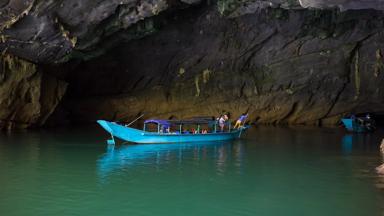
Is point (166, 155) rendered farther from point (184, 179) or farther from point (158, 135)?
point (184, 179)

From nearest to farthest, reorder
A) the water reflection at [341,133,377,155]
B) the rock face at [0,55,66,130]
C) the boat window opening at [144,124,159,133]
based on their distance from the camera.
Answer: the water reflection at [341,133,377,155], the rock face at [0,55,66,130], the boat window opening at [144,124,159,133]

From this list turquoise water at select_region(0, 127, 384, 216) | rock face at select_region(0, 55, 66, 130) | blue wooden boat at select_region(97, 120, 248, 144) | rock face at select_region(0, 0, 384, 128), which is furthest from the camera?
rock face at select_region(0, 55, 66, 130)

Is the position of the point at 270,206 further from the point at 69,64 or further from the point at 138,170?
the point at 69,64

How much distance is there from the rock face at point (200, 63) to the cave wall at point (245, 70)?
0.22 feet

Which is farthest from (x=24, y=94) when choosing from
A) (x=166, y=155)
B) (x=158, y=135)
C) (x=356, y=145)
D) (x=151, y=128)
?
(x=356, y=145)

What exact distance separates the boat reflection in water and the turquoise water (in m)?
0.03

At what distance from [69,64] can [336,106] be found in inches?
736

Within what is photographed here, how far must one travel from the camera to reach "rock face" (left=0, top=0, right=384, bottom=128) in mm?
20266

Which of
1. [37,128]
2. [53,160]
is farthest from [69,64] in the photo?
[53,160]

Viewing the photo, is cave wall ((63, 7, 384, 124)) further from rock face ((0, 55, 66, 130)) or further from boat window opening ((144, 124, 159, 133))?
rock face ((0, 55, 66, 130))

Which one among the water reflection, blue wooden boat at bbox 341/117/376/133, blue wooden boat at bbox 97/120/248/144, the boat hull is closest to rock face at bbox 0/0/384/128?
blue wooden boat at bbox 341/117/376/133

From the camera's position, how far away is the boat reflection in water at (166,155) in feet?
45.2

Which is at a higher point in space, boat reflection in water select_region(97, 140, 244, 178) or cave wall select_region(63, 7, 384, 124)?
cave wall select_region(63, 7, 384, 124)

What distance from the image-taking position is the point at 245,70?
3064 cm
